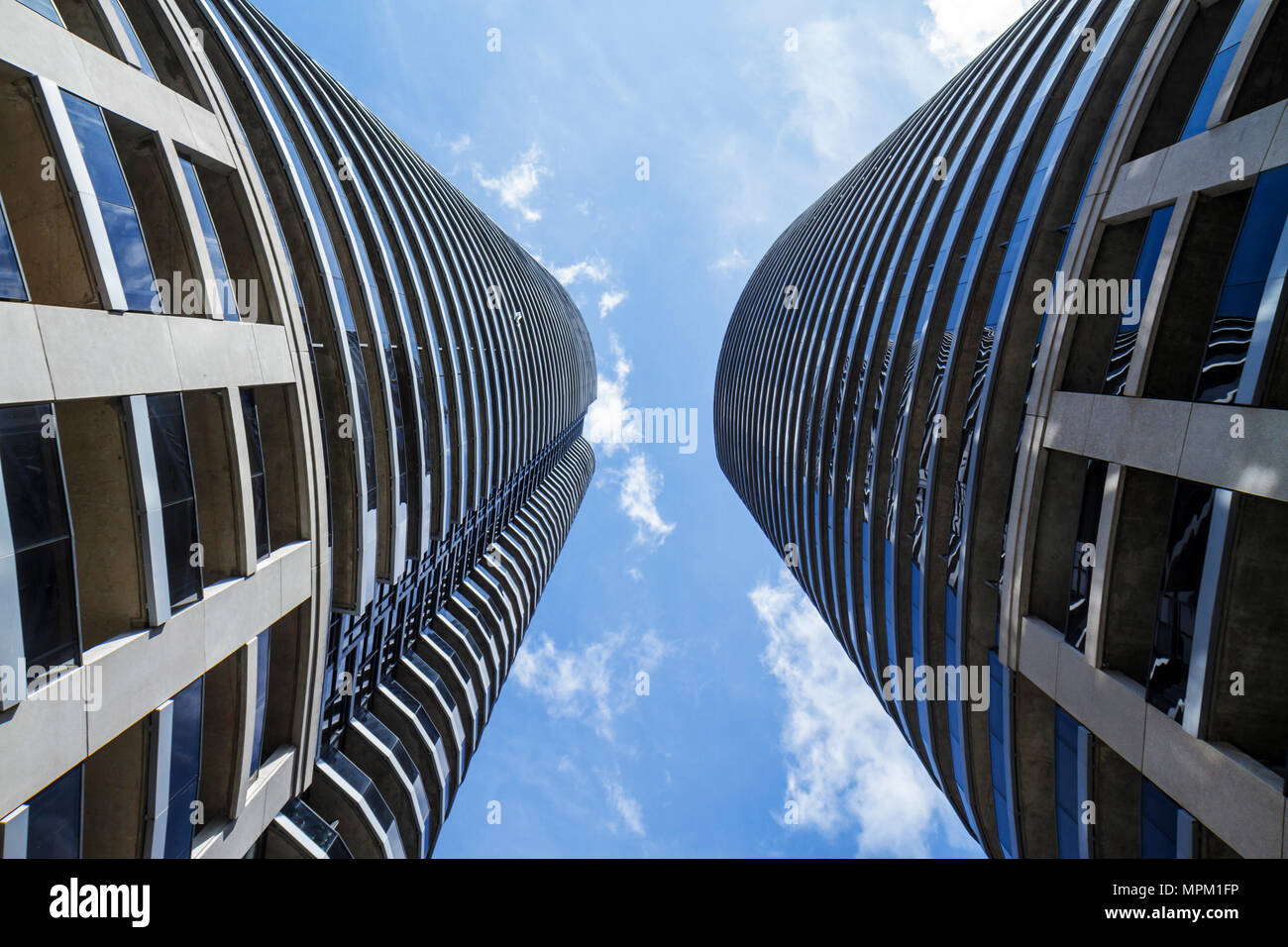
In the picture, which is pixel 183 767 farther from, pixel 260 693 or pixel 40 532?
pixel 40 532

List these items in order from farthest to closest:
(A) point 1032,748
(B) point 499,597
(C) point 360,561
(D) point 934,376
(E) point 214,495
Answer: (B) point 499,597 < (D) point 934,376 < (C) point 360,561 < (A) point 1032,748 < (E) point 214,495

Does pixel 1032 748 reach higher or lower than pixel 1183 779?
lower

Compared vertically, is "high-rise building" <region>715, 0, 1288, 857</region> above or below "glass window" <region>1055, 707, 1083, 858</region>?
above

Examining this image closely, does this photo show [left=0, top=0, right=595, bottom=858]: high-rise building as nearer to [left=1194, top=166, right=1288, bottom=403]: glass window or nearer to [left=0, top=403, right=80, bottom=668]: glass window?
[left=0, top=403, right=80, bottom=668]: glass window

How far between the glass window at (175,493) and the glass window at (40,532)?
6.25 ft

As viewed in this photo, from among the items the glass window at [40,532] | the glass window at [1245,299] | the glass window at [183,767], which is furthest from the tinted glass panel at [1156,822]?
the glass window at [40,532]

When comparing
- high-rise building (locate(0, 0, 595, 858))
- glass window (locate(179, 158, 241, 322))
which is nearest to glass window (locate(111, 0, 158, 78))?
high-rise building (locate(0, 0, 595, 858))

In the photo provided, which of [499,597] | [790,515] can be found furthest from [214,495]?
[790,515]

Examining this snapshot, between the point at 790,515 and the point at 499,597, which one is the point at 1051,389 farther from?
the point at 499,597

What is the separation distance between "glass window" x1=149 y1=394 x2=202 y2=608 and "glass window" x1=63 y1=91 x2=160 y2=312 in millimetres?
1915

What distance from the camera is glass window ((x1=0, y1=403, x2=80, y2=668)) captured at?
7270mm

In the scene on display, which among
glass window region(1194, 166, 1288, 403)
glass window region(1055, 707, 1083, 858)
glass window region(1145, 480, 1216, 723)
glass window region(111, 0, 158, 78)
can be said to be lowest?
glass window region(1055, 707, 1083, 858)

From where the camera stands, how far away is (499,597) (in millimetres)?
36031
